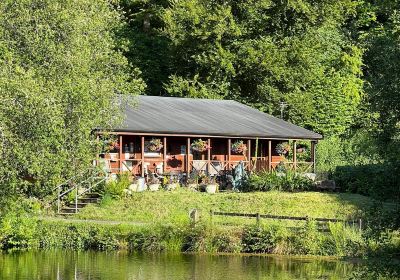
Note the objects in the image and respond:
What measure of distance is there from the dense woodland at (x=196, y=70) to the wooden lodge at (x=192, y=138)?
6.31 feet

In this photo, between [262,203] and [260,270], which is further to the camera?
[262,203]

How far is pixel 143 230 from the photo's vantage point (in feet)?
94.2

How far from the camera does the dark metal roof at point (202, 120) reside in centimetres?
3872

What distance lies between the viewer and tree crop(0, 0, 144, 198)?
2464 centimetres

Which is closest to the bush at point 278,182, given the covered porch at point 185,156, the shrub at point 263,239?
the covered porch at point 185,156

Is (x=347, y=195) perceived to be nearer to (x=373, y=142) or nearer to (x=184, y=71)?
(x=373, y=142)

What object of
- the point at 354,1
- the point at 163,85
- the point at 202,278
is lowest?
the point at 202,278

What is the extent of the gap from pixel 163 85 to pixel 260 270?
30835mm

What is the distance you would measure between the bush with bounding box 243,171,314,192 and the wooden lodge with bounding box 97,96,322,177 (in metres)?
3.27

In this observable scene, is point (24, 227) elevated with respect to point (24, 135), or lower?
lower

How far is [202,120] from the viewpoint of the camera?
137ft

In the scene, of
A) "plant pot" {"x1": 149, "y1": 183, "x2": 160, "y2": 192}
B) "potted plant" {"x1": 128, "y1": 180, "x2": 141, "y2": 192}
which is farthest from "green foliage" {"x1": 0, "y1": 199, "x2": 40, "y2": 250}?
"plant pot" {"x1": 149, "y1": 183, "x2": 160, "y2": 192}

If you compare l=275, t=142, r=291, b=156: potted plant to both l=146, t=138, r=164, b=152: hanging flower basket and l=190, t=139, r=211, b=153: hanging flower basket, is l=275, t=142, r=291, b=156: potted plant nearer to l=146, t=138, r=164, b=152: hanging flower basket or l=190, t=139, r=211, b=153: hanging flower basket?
l=190, t=139, r=211, b=153: hanging flower basket

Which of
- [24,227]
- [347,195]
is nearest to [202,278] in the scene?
[24,227]
